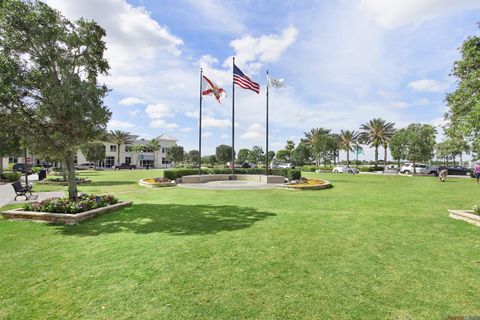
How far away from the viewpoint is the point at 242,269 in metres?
4.97

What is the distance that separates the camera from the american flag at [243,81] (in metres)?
22.3

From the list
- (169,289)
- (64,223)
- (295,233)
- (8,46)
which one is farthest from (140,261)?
(8,46)

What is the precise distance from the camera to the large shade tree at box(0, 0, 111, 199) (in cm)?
949

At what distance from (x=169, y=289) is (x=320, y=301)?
2.27 m

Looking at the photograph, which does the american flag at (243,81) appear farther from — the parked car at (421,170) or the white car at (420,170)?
the white car at (420,170)

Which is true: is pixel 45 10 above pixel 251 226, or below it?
above

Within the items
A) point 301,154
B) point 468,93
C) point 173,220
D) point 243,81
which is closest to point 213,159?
point 301,154

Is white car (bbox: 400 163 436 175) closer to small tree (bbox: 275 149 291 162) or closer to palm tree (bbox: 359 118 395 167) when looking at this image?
palm tree (bbox: 359 118 395 167)

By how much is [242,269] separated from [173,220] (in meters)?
4.59

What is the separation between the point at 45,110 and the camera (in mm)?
9641

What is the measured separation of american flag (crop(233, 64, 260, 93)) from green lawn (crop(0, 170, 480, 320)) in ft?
51.3

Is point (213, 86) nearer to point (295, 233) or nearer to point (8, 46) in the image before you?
point (8, 46)

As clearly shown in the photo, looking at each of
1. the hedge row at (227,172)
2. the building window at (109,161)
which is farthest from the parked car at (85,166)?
the hedge row at (227,172)

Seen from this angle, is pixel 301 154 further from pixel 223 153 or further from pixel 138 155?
pixel 138 155
